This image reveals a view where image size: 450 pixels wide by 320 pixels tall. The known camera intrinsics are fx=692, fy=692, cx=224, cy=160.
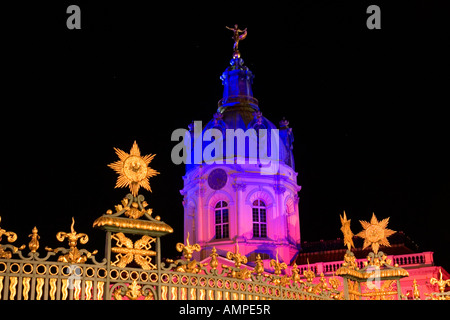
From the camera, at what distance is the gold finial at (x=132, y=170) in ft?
39.5

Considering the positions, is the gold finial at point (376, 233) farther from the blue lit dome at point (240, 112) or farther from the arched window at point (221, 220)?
the blue lit dome at point (240, 112)

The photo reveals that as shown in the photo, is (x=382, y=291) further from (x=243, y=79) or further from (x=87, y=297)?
(x=243, y=79)

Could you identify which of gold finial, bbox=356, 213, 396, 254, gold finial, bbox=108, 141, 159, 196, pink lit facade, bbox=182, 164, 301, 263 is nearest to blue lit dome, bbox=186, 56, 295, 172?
pink lit facade, bbox=182, 164, 301, 263

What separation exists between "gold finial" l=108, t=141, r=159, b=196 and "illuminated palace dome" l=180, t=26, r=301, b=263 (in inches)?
1159

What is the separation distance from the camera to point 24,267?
1091 centimetres

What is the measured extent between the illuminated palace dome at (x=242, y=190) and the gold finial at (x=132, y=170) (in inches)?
1159

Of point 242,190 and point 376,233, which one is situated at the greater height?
point 242,190

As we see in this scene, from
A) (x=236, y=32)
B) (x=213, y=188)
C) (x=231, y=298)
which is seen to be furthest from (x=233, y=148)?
(x=231, y=298)

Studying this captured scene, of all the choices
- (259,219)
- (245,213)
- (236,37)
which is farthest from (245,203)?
(236,37)

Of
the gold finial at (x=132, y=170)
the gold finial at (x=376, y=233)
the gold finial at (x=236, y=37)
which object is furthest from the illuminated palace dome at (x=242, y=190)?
the gold finial at (x=132, y=170)

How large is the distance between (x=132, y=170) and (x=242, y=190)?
99.5 ft

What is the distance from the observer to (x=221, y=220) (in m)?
43.2

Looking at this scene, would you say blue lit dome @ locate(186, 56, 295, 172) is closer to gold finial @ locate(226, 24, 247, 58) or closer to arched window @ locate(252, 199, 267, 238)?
gold finial @ locate(226, 24, 247, 58)

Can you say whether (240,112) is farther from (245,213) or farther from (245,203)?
(245,213)
